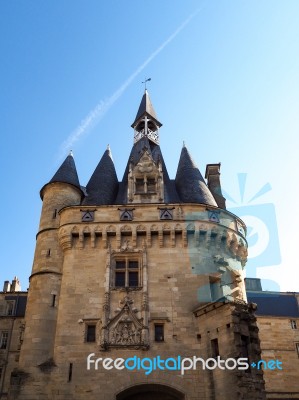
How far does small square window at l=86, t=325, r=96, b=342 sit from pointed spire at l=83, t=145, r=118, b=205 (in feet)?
21.1

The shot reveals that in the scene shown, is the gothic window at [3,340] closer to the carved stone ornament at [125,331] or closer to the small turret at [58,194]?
the small turret at [58,194]

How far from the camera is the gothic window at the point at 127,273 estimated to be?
17.7m

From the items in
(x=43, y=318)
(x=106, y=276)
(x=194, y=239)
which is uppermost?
(x=194, y=239)

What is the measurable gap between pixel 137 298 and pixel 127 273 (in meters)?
1.27

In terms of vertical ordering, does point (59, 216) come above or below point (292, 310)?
above

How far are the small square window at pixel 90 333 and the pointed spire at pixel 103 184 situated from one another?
21.1 ft

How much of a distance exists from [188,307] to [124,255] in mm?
3644

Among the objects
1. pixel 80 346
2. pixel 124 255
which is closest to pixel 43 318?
pixel 80 346

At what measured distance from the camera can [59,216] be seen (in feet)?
65.3

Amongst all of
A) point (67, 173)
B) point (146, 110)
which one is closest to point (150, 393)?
point (67, 173)

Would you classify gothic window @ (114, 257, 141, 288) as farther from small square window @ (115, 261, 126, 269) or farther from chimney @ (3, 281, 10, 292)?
chimney @ (3, 281, 10, 292)

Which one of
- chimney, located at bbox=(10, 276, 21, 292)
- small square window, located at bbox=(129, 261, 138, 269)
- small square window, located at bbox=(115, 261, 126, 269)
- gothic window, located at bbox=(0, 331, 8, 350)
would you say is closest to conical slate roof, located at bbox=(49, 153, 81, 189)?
small square window, located at bbox=(115, 261, 126, 269)

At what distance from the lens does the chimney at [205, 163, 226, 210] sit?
76.0 feet

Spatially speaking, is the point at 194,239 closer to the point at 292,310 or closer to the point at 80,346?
the point at 80,346
